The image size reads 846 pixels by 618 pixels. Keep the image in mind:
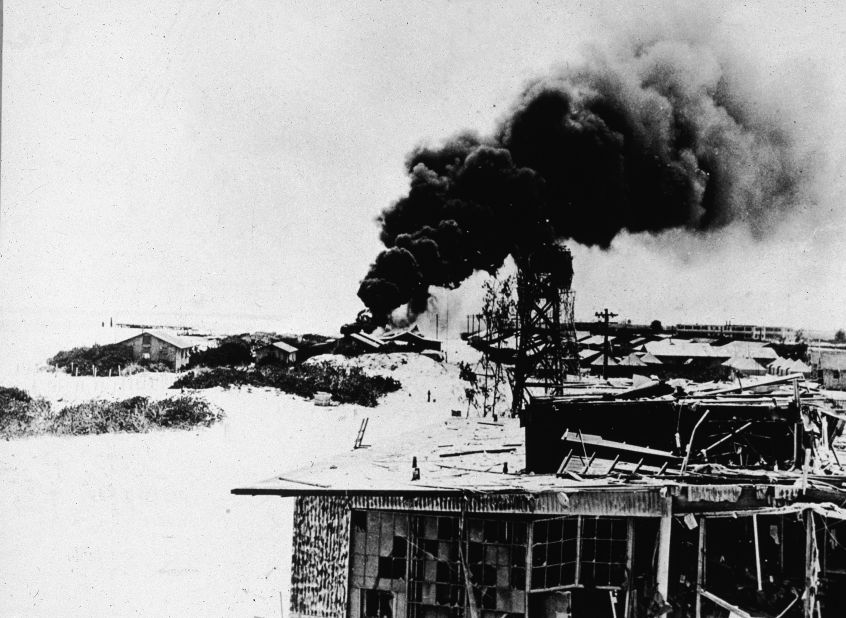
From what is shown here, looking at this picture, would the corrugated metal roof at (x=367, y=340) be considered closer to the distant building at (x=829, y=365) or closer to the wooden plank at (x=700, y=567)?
the wooden plank at (x=700, y=567)

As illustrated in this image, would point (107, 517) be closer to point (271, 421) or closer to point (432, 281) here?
point (271, 421)

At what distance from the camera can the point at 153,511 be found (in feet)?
36.2

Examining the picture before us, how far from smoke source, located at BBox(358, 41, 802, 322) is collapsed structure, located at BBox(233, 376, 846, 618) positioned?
Result: 5.52m

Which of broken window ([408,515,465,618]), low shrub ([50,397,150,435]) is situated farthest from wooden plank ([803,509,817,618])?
low shrub ([50,397,150,435])

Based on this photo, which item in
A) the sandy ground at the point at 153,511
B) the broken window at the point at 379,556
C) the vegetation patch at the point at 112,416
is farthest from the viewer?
the vegetation patch at the point at 112,416

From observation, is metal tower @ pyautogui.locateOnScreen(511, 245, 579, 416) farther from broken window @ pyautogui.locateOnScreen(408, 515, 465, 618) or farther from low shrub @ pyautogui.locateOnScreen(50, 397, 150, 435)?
low shrub @ pyautogui.locateOnScreen(50, 397, 150, 435)

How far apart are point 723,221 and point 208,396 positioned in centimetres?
1037

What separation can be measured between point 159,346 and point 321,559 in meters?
6.62

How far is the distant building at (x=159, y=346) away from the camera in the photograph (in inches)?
469

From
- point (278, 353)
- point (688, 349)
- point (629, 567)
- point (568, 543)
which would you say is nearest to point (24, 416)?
point (278, 353)

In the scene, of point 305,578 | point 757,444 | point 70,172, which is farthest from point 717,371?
point 70,172

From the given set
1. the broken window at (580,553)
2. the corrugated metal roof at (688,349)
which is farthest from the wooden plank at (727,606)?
the corrugated metal roof at (688,349)

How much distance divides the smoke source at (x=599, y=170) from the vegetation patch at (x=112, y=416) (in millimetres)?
3883

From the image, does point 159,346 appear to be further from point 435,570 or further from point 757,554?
point 757,554
